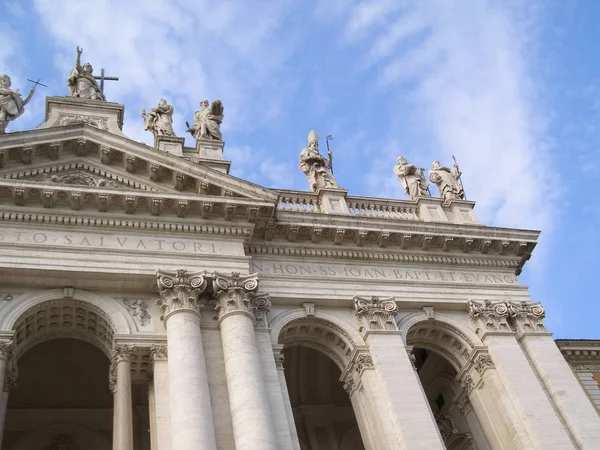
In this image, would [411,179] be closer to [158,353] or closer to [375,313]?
[375,313]

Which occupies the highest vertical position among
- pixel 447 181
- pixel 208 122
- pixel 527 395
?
pixel 208 122

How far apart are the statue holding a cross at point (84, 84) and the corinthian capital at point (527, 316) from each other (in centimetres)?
1465

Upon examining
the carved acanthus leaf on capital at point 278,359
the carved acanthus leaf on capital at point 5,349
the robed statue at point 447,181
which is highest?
the robed statue at point 447,181

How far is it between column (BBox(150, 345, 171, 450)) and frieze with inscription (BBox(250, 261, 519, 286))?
3.78 meters

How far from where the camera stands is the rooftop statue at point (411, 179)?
79.1 ft

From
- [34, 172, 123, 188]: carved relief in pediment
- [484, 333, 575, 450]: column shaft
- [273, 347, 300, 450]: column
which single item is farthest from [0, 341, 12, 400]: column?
[484, 333, 575, 450]: column shaft

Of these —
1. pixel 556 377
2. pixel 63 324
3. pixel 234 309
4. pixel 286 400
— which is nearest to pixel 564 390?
pixel 556 377

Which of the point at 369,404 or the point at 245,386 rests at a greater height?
the point at 369,404

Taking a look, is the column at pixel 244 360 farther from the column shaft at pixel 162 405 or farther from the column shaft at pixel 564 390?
the column shaft at pixel 564 390

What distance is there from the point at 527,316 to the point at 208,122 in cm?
1145

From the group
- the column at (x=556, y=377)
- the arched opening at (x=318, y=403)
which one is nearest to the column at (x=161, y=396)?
the arched opening at (x=318, y=403)

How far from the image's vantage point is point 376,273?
20.6m

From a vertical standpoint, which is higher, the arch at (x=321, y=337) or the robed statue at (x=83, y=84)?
the robed statue at (x=83, y=84)

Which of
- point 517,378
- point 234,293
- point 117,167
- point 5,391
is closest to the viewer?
point 5,391
